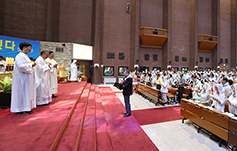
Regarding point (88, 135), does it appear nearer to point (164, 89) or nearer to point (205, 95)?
point (205, 95)

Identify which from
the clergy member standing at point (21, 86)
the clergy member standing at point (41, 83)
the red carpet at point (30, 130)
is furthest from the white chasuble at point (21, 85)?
the clergy member standing at point (41, 83)

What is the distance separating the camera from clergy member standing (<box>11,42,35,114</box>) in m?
2.80

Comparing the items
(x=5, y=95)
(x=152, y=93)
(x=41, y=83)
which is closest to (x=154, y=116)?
(x=152, y=93)

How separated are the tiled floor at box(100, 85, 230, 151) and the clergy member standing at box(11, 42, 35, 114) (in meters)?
3.63

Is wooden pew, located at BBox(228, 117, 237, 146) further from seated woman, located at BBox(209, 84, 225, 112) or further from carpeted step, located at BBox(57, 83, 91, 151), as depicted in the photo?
carpeted step, located at BBox(57, 83, 91, 151)

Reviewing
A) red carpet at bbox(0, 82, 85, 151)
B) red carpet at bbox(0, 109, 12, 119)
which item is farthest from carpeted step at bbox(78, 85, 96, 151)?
red carpet at bbox(0, 109, 12, 119)

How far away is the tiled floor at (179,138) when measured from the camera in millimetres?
3082

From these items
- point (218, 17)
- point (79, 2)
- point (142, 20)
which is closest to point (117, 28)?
point (142, 20)

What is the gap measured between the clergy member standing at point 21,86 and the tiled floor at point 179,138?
11.9 ft

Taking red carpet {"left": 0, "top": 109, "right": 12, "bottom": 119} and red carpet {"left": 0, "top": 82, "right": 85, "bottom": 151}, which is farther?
red carpet {"left": 0, "top": 109, "right": 12, "bottom": 119}

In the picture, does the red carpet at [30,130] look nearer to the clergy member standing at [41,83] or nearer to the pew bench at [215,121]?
the clergy member standing at [41,83]

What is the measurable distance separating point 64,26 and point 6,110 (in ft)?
45.1

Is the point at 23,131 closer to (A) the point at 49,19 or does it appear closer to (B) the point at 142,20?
(A) the point at 49,19

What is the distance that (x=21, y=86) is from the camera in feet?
9.34
